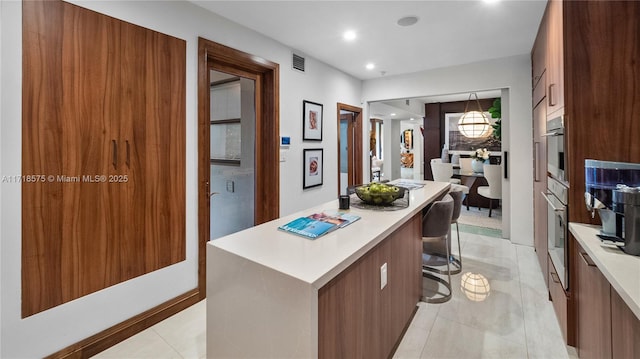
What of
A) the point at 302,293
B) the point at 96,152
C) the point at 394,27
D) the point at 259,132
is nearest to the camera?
the point at 302,293

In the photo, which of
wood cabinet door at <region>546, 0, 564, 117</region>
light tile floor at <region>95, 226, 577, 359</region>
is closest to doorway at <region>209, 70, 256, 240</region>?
light tile floor at <region>95, 226, 577, 359</region>

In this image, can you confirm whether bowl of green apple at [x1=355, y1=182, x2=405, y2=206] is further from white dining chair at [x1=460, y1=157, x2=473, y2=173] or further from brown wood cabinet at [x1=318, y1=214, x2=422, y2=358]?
white dining chair at [x1=460, y1=157, x2=473, y2=173]

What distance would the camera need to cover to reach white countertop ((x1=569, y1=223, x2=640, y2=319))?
3.29 feet

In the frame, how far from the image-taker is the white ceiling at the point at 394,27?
265 centimetres

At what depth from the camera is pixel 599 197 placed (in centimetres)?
159

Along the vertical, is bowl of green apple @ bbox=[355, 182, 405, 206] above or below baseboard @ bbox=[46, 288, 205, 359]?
above

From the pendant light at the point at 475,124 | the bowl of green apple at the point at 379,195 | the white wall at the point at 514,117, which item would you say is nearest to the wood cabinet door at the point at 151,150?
the bowl of green apple at the point at 379,195

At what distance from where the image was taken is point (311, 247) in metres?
1.35

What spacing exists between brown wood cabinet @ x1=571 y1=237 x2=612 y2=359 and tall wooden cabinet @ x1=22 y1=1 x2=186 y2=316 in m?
2.69

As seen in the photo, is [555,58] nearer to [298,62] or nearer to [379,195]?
[379,195]

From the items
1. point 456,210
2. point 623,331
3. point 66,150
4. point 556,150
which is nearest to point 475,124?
point 456,210

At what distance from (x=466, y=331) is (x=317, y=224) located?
58.5 inches

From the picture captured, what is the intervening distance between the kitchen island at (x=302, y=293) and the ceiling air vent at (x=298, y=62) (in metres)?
2.58

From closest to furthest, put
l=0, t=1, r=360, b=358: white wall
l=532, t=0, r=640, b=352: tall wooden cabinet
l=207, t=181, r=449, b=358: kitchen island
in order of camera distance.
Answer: l=207, t=181, r=449, b=358: kitchen island, l=0, t=1, r=360, b=358: white wall, l=532, t=0, r=640, b=352: tall wooden cabinet
